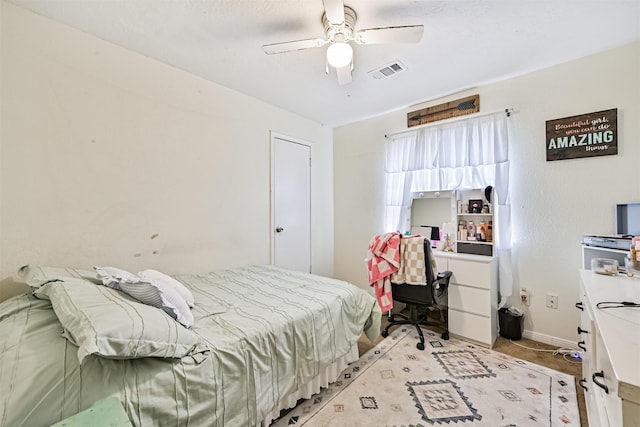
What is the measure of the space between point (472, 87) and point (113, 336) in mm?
3534

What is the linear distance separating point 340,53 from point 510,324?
9.27 feet

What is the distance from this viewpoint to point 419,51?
2.15 m

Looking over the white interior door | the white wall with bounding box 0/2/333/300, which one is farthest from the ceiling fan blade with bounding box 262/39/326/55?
the white interior door

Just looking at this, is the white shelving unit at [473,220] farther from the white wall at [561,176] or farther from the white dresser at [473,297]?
the white wall at [561,176]

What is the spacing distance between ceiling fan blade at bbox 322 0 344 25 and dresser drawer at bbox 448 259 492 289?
230 cm

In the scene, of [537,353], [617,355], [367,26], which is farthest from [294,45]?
[537,353]

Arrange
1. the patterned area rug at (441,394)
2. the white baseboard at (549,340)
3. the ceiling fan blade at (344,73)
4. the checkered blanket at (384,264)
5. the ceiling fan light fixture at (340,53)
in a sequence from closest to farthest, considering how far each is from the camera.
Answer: the patterned area rug at (441,394), the ceiling fan light fixture at (340,53), the ceiling fan blade at (344,73), the white baseboard at (549,340), the checkered blanket at (384,264)

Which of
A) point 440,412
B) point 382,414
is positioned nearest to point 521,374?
point 440,412

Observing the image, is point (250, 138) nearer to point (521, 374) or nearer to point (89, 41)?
point (89, 41)

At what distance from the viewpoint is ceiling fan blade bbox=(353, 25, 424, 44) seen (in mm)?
1561

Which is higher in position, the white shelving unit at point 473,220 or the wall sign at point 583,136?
the wall sign at point 583,136

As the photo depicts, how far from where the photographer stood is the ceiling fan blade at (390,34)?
1.56m

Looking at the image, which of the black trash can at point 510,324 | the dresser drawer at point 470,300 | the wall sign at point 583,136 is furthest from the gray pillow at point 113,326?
the wall sign at point 583,136

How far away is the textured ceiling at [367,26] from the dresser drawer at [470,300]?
210 centimetres
